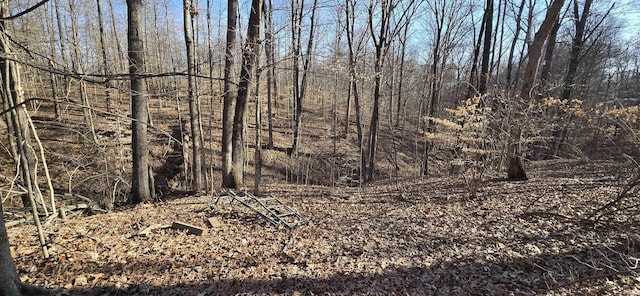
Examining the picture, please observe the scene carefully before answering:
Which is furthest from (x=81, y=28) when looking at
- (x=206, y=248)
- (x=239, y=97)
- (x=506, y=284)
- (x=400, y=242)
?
(x=506, y=284)

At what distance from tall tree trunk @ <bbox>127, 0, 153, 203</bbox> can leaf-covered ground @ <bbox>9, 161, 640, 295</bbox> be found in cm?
118

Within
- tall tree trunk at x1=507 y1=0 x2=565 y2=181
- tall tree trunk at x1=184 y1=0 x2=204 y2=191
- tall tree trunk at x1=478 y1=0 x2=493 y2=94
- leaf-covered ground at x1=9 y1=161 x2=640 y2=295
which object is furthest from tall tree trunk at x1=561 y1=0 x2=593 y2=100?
tall tree trunk at x1=184 y1=0 x2=204 y2=191

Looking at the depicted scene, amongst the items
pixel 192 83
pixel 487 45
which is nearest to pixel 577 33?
pixel 487 45

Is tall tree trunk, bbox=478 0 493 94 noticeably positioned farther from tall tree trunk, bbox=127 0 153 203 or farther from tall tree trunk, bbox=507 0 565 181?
tall tree trunk, bbox=127 0 153 203

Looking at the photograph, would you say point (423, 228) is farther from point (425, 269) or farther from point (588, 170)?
point (588, 170)

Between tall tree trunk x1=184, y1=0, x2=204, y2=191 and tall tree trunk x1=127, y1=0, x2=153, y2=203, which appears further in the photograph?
tall tree trunk x1=184, y1=0, x2=204, y2=191

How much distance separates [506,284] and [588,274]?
0.99 meters

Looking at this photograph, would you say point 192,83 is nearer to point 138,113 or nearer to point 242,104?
point 242,104

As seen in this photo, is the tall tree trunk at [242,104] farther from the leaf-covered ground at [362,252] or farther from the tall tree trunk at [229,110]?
the leaf-covered ground at [362,252]

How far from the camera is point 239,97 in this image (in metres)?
8.12

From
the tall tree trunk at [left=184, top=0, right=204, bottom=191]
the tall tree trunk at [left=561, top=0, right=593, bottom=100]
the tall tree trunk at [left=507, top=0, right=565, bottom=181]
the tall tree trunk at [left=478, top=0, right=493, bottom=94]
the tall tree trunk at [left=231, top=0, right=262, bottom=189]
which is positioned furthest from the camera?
the tall tree trunk at [left=561, top=0, right=593, bottom=100]

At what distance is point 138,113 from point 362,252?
19.7 ft

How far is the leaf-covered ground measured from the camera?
3.47 m

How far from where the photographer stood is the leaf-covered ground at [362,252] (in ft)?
11.4
